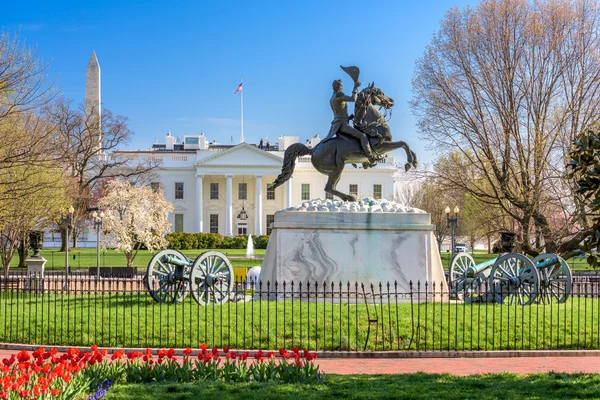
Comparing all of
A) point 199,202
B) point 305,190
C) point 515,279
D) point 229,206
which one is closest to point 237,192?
point 229,206

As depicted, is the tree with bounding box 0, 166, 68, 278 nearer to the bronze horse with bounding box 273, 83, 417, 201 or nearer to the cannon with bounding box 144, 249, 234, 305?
the cannon with bounding box 144, 249, 234, 305

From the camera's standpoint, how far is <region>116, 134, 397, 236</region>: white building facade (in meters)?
77.6

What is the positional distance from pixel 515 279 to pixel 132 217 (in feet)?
111

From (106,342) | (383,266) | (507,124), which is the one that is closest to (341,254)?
(383,266)

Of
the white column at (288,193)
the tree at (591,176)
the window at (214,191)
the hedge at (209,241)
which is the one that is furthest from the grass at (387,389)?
the window at (214,191)

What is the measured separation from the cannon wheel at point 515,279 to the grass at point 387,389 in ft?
19.0

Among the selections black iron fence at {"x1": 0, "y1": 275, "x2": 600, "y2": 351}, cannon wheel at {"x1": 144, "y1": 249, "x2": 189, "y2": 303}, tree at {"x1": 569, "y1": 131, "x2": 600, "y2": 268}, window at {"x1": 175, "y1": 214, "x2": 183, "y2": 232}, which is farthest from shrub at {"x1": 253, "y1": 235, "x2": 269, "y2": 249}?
tree at {"x1": 569, "y1": 131, "x2": 600, "y2": 268}

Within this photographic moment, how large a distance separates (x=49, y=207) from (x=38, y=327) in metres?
19.6

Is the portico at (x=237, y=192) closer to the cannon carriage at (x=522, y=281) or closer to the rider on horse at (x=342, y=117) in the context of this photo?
the rider on horse at (x=342, y=117)

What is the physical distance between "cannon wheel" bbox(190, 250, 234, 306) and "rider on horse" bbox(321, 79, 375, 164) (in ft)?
12.3

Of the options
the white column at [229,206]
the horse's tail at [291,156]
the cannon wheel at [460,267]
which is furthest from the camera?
the white column at [229,206]

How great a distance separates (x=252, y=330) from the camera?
492 inches

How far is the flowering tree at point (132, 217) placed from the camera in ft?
144

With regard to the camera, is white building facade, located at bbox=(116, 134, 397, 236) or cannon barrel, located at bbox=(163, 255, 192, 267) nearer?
cannon barrel, located at bbox=(163, 255, 192, 267)
